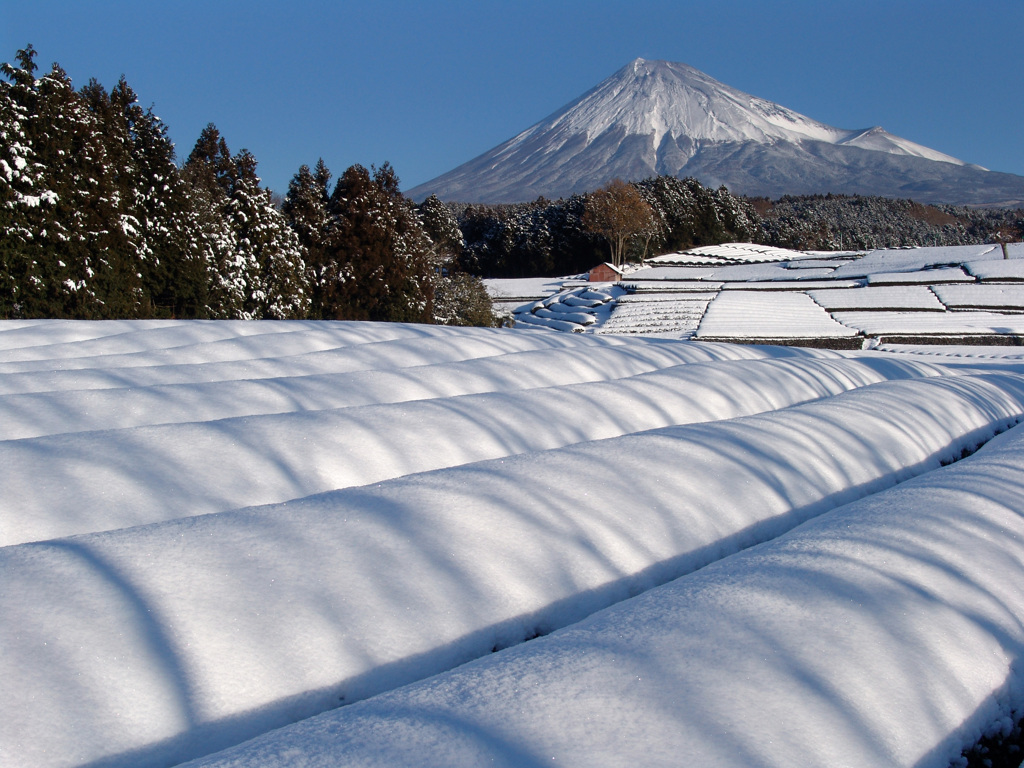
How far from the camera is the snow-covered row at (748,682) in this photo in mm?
1763

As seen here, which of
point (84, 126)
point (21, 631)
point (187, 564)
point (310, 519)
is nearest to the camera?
Answer: point (21, 631)

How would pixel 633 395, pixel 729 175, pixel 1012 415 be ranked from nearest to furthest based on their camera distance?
pixel 633 395, pixel 1012 415, pixel 729 175

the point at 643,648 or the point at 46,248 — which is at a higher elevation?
the point at 46,248

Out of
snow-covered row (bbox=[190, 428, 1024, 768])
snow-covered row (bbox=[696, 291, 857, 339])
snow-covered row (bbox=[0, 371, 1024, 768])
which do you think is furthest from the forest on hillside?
snow-covered row (bbox=[190, 428, 1024, 768])

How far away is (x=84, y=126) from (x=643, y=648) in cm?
2180

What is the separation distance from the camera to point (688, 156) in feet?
488

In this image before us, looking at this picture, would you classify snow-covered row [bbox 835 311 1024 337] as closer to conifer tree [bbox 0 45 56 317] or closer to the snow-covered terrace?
the snow-covered terrace

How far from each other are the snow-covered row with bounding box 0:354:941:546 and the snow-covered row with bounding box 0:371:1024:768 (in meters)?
0.72

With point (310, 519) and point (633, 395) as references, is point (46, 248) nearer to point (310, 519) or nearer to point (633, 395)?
point (633, 395)

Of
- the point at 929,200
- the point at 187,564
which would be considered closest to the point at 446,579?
the point at 187,564

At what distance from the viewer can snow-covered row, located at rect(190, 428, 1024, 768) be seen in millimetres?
1763

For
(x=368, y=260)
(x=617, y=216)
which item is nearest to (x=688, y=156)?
(x=617, y=216)

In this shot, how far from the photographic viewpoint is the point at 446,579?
268 cm

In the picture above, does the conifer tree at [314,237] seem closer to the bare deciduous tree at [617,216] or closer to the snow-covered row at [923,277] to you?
the snow-covered row at [923,277]
